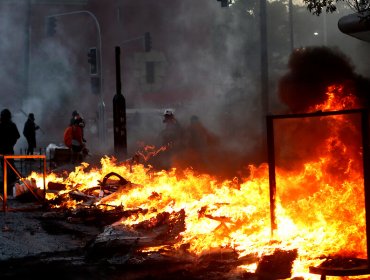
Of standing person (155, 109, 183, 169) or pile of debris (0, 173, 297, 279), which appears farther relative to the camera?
standing person (155, 109, 183, 169)

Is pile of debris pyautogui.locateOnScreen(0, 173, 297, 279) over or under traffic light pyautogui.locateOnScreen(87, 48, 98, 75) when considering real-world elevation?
under

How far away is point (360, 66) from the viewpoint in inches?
607

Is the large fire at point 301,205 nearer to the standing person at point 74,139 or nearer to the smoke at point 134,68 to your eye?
the standing person at point 74,139

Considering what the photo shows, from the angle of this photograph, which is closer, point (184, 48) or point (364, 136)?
point (364, 136)

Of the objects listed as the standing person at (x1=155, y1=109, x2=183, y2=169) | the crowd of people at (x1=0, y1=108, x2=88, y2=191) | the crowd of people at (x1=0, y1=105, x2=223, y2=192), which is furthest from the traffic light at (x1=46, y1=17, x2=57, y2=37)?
the standing person at (x1=155, y1=109, x2=183, y2=169)

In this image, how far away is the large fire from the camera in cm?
680

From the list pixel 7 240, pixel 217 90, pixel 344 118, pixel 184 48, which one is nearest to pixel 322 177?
pixel 344 118

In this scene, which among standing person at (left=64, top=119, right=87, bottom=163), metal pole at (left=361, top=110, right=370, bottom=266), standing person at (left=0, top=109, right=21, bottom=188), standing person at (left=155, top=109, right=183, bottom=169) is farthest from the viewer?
standing person at (left=64, top=119, right=87, bottom=163)

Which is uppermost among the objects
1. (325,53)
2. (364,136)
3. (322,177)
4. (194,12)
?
(194,12)

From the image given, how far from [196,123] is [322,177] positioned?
9086 mm

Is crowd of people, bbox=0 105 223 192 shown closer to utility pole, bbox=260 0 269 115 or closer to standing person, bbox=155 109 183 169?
standing person, bbox=155 109 183 169

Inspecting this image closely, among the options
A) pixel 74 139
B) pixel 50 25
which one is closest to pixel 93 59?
pixel 50 25

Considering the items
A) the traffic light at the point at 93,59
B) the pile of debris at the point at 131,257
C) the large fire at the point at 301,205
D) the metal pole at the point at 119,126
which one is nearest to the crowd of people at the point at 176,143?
the metal pole at the point at 119,126

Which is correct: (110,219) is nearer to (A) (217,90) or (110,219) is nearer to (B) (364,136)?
(B) (364,136)
